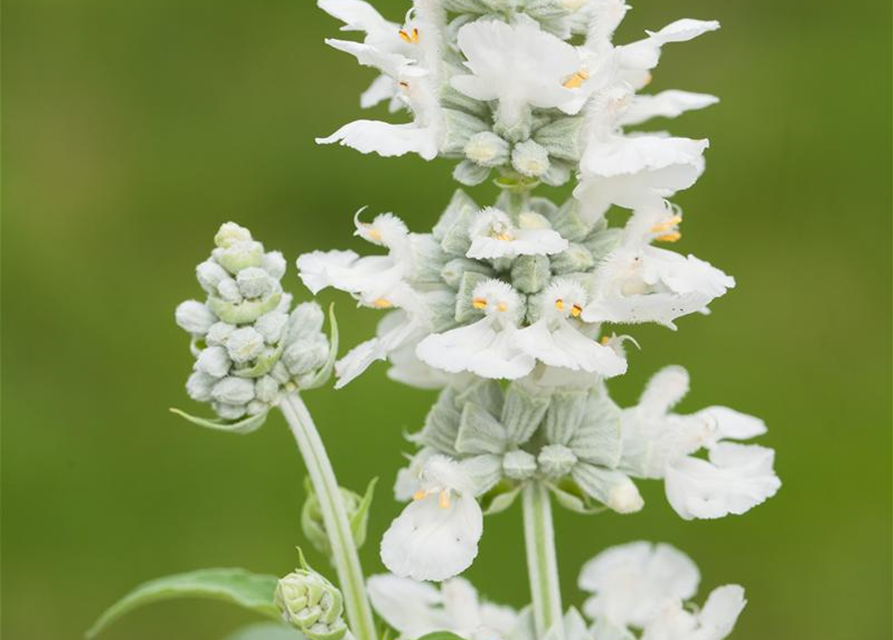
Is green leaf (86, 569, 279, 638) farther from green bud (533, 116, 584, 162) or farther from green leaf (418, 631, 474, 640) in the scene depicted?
green bud (533, 116, 584, 162)

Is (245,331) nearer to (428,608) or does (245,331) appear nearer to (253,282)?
(253,282)

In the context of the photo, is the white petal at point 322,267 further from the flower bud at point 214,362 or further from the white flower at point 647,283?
the white flower at point 647,283

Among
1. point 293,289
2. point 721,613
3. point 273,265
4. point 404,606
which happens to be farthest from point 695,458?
point 293,289

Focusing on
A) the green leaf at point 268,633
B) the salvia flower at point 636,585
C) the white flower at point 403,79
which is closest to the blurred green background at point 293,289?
the green leaf at point 268,633

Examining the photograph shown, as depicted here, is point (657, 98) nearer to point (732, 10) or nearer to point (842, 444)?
point (842, 444)

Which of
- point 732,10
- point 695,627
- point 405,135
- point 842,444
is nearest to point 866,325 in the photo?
point 842,444

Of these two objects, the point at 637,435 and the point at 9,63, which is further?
the point at 9,63
